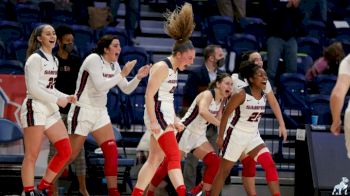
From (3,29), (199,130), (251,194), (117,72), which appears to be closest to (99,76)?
(117,72)

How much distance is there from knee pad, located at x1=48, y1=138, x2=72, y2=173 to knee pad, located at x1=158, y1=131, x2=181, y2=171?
92cm

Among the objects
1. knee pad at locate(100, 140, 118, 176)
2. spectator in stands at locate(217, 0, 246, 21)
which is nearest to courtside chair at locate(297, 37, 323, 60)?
spectator in stands at locate(217, 0, 246, 21)

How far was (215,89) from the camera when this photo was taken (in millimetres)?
9336

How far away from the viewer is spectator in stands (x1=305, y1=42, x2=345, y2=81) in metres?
12.4

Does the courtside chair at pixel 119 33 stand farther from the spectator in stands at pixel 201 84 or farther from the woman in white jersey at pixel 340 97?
the woman in white jersey at pixel 340 97

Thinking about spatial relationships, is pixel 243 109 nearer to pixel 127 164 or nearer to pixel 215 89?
pixel 215 89

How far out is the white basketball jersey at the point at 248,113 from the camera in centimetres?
861

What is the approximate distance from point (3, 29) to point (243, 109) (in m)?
5.12

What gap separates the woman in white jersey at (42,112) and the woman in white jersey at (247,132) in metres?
1.55

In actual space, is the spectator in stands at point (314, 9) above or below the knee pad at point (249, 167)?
above

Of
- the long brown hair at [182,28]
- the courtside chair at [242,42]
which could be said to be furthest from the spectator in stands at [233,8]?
the long brown hair at [182,28]

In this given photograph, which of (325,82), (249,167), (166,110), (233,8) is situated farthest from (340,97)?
(233,8)

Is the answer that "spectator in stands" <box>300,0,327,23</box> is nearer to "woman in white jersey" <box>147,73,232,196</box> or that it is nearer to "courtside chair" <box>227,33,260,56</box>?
"courtside chair" <box>227,33,260,56</box>

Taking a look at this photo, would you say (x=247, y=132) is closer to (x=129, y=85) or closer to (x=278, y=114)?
(x=278, y=114)
